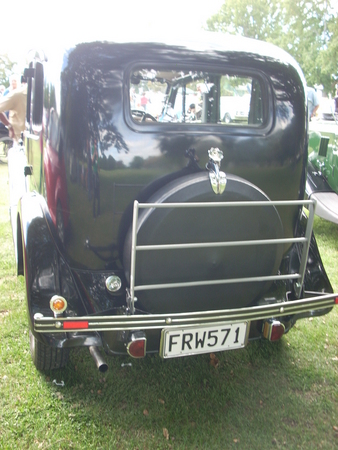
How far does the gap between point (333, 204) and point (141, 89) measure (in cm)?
342

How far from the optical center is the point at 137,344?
196 cm

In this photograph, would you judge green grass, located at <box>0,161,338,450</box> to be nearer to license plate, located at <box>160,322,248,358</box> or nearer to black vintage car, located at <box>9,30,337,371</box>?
black vintage car, located at <box>9,30,337,371</box>

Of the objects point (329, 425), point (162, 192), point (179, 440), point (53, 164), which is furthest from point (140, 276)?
point (329, 425)

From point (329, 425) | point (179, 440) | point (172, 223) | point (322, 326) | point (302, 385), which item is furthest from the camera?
point (322, 326)

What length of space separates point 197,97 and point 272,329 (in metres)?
1.73

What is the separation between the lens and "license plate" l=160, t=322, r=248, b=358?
2010 mm

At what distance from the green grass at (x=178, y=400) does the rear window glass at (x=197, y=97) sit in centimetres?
168

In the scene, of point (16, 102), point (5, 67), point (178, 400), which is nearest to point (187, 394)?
point (178, 400)

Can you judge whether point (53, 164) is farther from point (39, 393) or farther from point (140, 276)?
point (39, 393)

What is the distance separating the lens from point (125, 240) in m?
2.14

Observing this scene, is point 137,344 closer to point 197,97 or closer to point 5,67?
point 197,97

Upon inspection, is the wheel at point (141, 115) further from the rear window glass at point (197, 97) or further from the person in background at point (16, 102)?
the person in background at point (16, 102)

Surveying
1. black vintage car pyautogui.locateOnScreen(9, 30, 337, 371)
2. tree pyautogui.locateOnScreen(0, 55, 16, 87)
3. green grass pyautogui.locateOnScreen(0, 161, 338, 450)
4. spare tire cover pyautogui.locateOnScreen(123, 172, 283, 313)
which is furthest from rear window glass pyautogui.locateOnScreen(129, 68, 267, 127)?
tree pyautogui.locateOnScreen(0, 55, 16, 87)

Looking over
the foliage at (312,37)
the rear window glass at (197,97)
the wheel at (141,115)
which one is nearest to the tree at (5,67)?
the foliage at (312,37)
